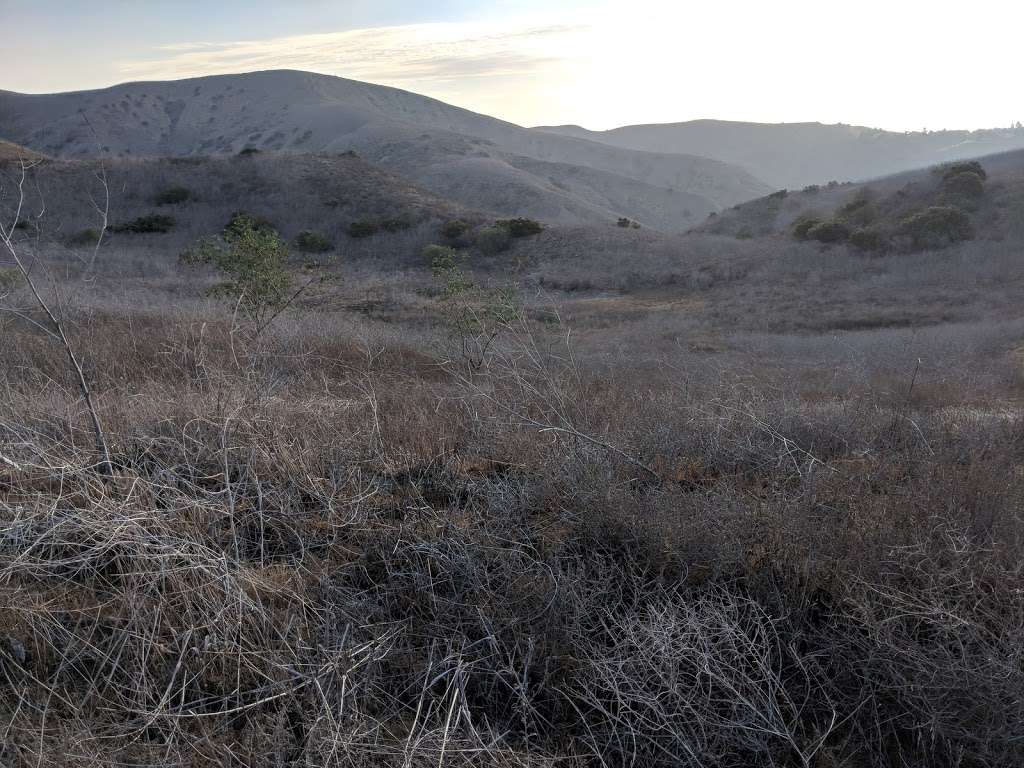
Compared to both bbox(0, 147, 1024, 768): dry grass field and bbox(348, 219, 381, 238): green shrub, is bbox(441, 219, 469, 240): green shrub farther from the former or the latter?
bbox(0, 147, 1024, 768): dry grass field

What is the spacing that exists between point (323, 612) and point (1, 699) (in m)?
1.12

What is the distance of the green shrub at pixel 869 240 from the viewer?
2431cm

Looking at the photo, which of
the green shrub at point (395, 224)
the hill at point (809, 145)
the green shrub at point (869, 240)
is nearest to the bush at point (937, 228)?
the green shrub at point (869, 240)

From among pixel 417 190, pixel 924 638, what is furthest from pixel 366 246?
pixel 924 638

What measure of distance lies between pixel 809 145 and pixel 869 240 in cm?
11513

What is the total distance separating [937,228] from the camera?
24.3m

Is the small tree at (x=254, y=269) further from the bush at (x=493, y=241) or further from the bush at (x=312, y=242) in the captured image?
the bush at (x=493, y=241)

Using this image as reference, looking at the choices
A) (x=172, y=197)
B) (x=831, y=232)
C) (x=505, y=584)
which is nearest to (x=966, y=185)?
(x=831, y=232)

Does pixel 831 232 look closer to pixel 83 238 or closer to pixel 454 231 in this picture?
pixel 454 231

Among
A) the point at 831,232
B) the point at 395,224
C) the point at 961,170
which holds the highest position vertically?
the point at 961,170

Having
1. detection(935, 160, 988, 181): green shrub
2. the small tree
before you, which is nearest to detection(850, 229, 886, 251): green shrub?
detection(935, 160, 988, 181): green shrub

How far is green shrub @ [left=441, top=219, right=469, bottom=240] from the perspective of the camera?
30062 mm

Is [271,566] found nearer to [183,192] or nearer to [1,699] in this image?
[1,699]

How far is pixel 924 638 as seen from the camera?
2.81 meters
